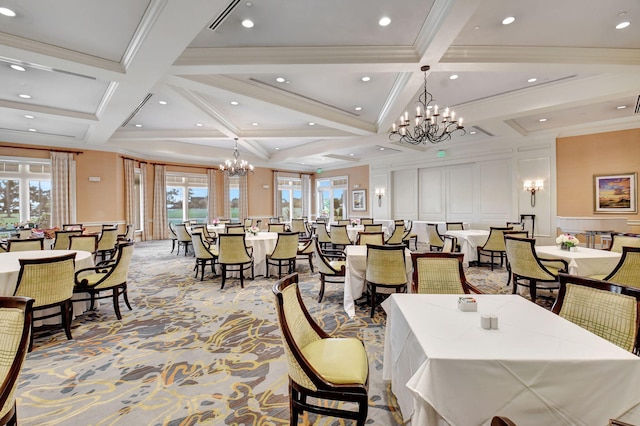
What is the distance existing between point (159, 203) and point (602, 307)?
41.8ft

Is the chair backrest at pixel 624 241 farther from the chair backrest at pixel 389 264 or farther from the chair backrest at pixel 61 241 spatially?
the chair backrest at pixel 61 241

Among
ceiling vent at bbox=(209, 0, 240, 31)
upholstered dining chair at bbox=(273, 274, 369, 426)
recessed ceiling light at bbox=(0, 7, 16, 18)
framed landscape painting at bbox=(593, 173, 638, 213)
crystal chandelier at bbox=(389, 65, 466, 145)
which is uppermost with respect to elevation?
ceiling vent at bbox=(209, 0, 240, 31)

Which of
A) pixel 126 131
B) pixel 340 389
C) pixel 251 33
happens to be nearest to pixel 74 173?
pixel 126 131

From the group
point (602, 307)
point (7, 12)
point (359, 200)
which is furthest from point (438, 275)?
point (359, 200)

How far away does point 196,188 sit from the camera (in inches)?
508

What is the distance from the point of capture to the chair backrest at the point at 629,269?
3.12 metres

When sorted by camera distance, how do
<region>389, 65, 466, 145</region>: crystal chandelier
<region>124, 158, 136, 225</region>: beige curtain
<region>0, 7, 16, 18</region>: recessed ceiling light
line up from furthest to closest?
<region>124, 158, 136, 225</region>: beige curtain → <region>389, 65, 466, 145</region>: crystal chandelier → <region>0, 7, 16, 18</region>: recessed ceiling light

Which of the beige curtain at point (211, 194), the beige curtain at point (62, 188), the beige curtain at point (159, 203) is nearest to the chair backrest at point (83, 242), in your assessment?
the beige curtain at point (62, 188)

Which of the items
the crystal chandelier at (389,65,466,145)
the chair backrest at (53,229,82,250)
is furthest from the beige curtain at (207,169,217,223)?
the crystal chandelier at (389,65,466,145)

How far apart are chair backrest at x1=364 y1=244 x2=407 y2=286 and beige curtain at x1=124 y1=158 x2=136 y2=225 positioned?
397 inches

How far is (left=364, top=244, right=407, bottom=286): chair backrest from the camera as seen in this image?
11.7ft

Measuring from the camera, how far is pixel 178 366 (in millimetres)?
2592

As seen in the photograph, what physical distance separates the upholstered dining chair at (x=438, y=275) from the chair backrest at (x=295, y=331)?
3.76 ft

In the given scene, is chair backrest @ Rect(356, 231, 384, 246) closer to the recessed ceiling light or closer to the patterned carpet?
the patterned carpet
